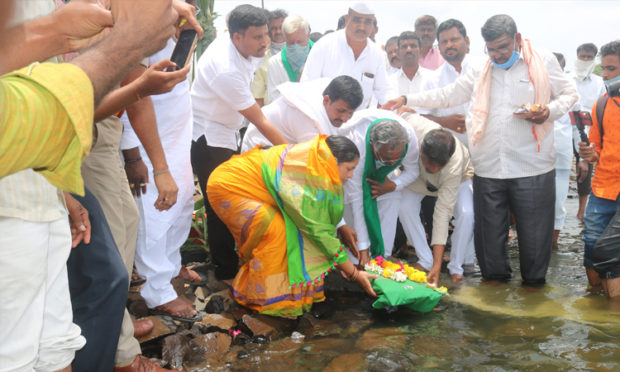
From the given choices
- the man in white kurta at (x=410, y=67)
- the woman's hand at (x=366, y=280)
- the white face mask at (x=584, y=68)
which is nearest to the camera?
the woman's hand at (x=366, y=280)

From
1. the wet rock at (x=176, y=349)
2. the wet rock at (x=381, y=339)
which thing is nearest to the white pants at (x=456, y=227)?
the wet rock at (x=381, y=339)

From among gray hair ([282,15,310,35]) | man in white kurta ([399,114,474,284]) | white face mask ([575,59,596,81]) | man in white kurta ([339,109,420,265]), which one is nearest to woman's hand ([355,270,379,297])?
man in white kurta ([339,109,420,265])

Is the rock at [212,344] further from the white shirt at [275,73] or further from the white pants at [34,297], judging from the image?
the white shirt at [275,73]

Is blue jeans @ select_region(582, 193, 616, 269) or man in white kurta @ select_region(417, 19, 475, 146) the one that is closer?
blue jeans @ select_region(582, 193, 616, 269)

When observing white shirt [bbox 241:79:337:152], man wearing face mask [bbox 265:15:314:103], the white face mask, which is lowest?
white shirt [bbox 241:79:337:152]

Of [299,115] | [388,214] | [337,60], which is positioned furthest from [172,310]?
[337,60]

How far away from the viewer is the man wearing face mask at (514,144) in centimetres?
410

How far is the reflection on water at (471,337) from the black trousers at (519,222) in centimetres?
22

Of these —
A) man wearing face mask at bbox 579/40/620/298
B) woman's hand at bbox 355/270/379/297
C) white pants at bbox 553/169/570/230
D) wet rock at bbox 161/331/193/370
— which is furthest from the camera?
white pants at bbox 553/169/570/230

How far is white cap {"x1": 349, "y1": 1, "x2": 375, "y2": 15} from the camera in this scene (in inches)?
188

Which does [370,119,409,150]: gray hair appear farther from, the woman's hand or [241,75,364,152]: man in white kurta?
the woman's hand

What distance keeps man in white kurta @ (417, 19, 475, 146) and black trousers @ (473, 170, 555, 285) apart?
839mm

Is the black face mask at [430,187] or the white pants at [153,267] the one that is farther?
the black face mask at [430,187]

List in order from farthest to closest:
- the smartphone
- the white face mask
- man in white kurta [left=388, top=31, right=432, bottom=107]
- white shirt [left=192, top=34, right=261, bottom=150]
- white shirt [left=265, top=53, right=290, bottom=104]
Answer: the white face mask
man in white kurta [left=388, top=31, right=432, bottom=107]
white shirt [left=265, top=53, right=290, bottom=104]
white shirt [left=192, top=34, right=261, bottom=150]
the smartphone
